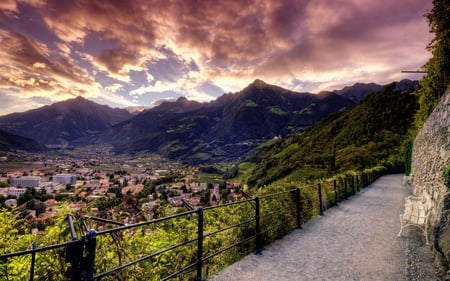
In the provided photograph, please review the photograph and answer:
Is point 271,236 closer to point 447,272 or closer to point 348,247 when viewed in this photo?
point 348,247

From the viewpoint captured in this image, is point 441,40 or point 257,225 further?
point 441,40

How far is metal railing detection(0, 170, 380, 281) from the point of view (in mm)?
3100

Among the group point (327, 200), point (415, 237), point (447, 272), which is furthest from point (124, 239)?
point (327, 200)

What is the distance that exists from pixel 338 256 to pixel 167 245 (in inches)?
166

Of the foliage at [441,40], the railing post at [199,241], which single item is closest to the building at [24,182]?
the railing post at [199,241]

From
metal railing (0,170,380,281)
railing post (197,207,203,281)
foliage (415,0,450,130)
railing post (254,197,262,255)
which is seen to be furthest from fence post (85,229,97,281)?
foliage (415,0,450,130)

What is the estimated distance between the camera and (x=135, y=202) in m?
4.78

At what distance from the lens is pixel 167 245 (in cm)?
509

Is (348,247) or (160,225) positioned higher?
(160,225)

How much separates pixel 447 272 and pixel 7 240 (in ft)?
23.9

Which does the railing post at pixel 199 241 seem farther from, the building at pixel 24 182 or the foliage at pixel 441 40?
the building at pixel 24 182

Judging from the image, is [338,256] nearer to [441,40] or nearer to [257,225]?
[257,225]

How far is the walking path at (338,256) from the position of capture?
5352mm

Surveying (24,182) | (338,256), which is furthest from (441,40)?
(24,182)
